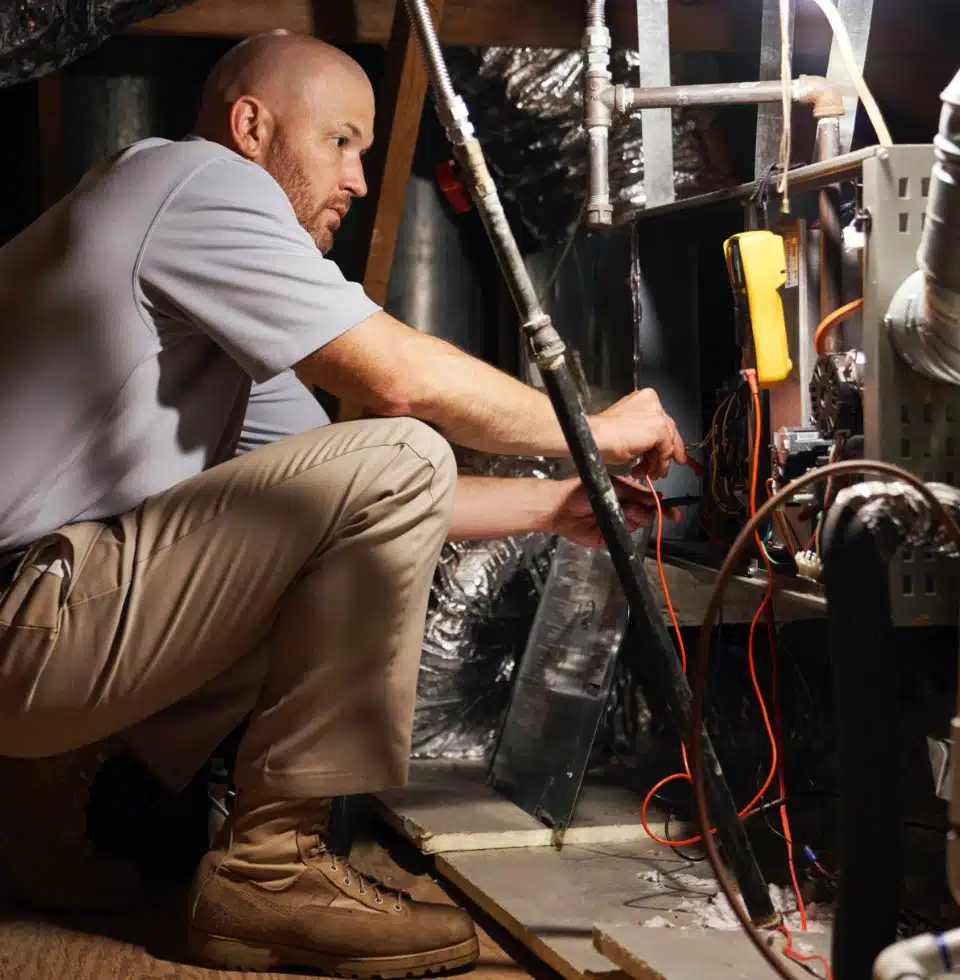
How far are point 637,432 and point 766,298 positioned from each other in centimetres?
29

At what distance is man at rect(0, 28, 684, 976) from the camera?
149 centimetres

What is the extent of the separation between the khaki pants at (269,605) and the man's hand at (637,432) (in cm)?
23

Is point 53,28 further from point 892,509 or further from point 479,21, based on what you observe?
point 892,509

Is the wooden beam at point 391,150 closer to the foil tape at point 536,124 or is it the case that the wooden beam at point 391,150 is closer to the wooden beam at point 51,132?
the foil tape at point 536,124

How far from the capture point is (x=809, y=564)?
5.56 ft

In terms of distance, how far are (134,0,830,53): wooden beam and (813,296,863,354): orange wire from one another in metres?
0.91

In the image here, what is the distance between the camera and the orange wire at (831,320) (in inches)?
63.2

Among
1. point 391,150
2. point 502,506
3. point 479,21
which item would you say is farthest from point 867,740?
point 479,21

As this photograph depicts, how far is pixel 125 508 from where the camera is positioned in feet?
5.11

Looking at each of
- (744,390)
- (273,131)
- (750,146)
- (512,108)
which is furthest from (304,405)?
(750,146)

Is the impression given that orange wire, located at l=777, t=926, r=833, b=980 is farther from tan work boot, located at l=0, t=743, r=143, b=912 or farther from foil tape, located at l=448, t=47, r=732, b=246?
foil tape, located at l=448, t=47, r=732, b=246

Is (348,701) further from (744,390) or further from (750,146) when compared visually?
(750,146)

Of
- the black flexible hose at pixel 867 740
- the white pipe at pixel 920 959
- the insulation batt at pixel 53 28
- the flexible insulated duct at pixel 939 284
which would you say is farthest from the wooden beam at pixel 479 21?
the white pipe at pixel 920 959

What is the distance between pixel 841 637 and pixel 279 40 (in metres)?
1.13
